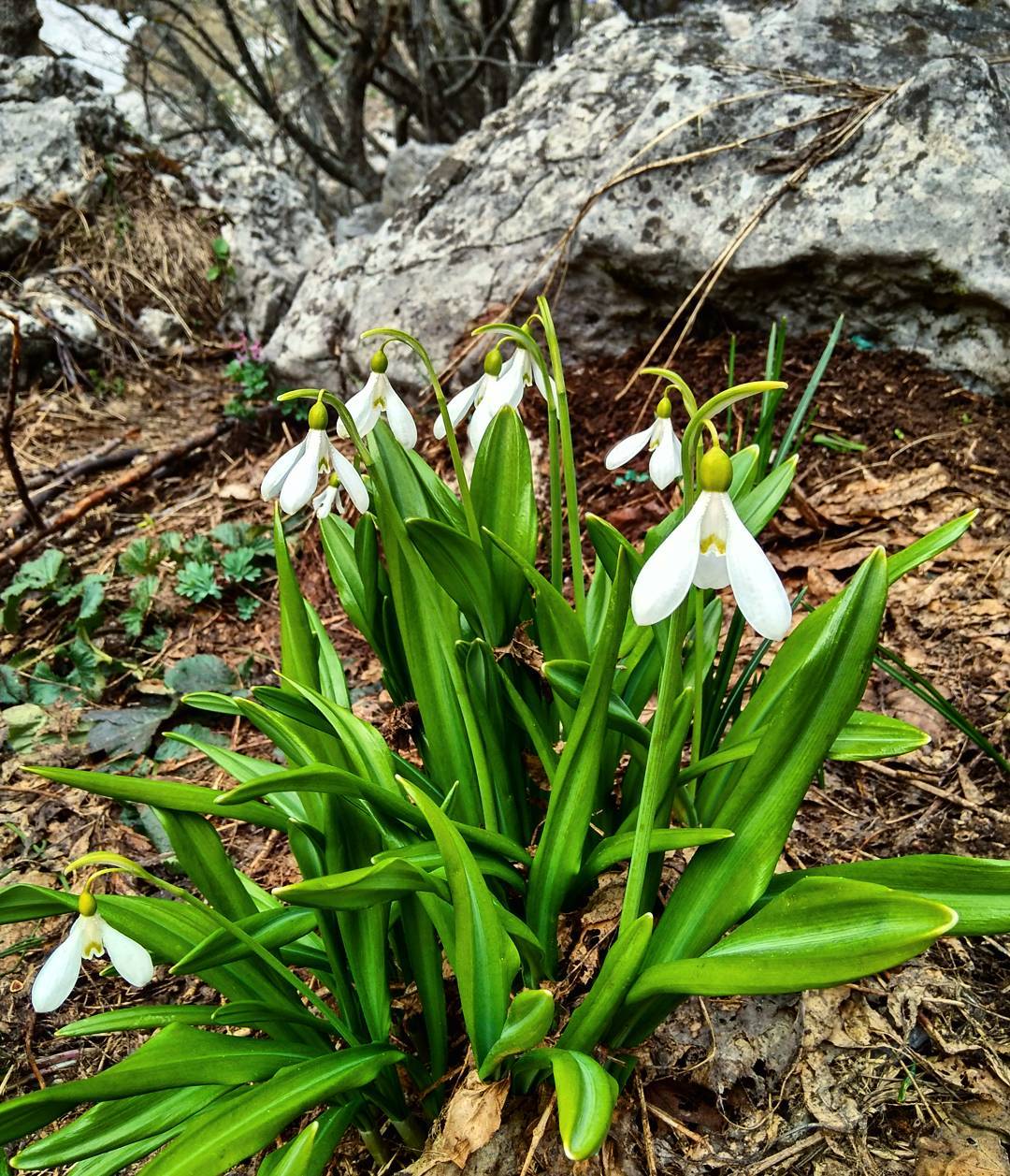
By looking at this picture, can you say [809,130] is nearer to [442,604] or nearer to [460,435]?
[460,435]

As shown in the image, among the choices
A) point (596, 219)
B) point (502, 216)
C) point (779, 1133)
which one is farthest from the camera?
point (502, 216)

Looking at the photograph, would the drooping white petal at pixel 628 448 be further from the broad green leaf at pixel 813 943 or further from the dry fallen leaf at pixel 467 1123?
the dry fallen leaf at pixel 467 1123

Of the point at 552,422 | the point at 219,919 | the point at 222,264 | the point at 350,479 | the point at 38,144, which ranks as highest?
the point at 38,144

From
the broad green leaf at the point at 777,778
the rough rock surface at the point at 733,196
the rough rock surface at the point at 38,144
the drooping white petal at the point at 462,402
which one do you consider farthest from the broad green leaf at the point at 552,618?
the rough rock surface at the point at 38,144

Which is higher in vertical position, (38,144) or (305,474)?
(38,144)

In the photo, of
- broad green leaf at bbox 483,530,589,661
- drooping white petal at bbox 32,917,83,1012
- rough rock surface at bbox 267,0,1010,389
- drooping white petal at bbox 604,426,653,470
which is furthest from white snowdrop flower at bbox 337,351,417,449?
rough rock surface at bbox 267,0,1010,389

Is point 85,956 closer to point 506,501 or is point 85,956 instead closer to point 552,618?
point 552,618

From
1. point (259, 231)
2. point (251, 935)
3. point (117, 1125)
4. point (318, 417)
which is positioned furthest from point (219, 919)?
point (259, 231)

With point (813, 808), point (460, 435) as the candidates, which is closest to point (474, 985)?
point (813, 808)
